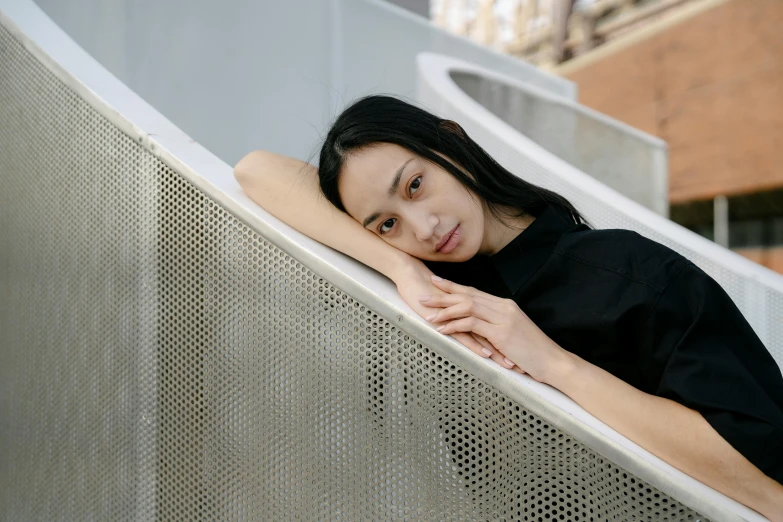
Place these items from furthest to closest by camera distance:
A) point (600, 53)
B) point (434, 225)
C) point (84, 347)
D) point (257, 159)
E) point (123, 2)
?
point (600, 53)
point (123, 2)
point (84, 347)
point (257, 159)
point (434, 225)

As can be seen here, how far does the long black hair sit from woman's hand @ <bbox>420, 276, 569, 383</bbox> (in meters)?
0.29

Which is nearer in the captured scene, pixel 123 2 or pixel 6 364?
pixel 6 364

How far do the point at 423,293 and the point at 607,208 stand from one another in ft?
6.05

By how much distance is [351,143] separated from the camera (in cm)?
125

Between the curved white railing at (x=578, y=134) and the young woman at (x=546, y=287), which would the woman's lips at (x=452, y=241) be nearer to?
the young woman at (x=546, y=287)

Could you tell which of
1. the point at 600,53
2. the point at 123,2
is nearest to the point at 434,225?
the point at 123,2

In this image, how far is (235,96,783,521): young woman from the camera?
0.93m

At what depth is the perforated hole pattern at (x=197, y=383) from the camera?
1.04m

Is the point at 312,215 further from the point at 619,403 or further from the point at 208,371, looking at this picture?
the point at 619,403

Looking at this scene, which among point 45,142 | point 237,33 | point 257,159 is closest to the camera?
point 257,159

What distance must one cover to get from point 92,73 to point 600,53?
8989 millimetres

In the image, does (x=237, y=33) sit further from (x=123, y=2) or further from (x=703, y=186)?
(x=703, y=186)

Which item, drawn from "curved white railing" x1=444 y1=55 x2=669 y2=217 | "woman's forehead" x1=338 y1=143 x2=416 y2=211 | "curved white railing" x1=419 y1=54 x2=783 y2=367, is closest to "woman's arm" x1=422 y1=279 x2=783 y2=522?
"woman's forehead" x1=338 y1=143 x2=416 y2=211

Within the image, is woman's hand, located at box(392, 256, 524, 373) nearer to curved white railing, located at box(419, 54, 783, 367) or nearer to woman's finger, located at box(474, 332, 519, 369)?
woman's finger, located at box(474, 332, 519, 369)
